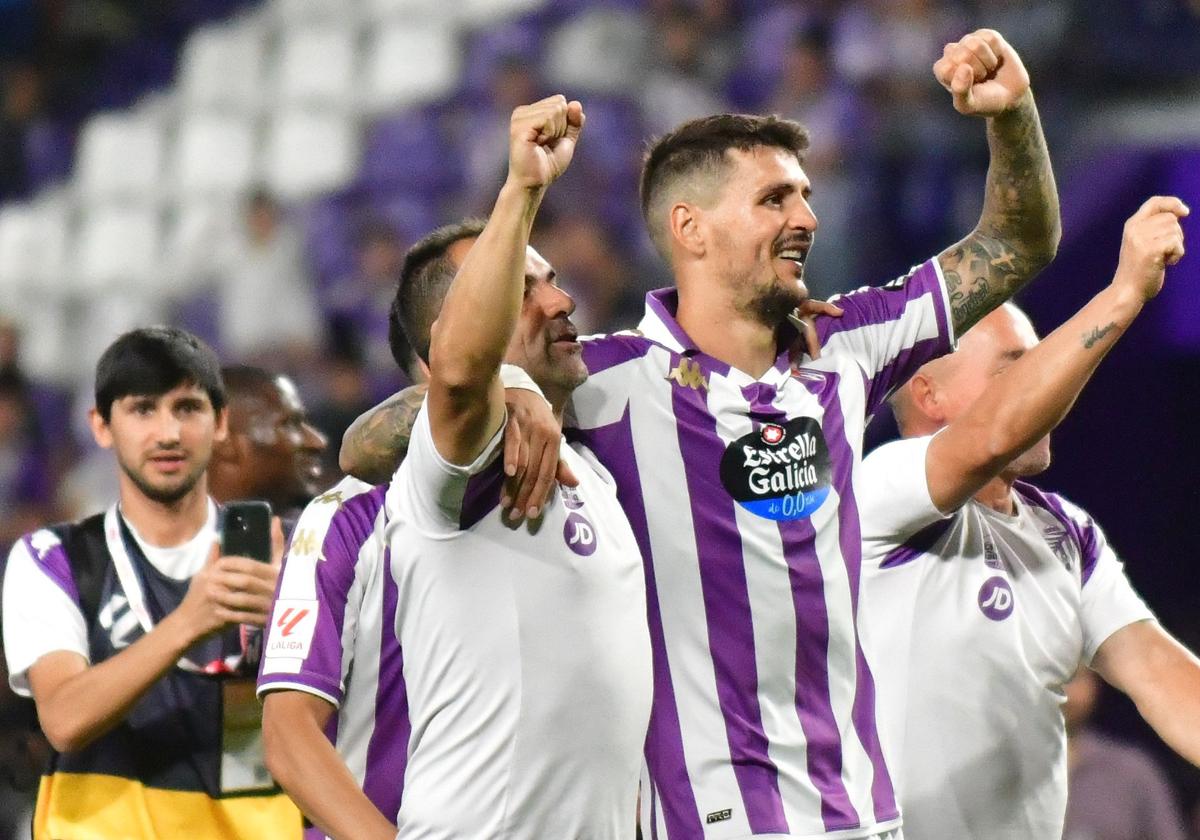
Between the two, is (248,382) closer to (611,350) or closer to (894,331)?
(611,350)

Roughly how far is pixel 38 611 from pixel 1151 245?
7.84 feet

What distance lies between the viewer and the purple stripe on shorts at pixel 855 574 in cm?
321

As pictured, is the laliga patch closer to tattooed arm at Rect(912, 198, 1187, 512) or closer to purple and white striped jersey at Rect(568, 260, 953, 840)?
purple and white striped jersey at Rect(568, 260, 953, 840)

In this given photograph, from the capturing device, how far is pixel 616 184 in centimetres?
860

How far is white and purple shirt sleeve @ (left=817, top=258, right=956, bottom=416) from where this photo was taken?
3443 mm

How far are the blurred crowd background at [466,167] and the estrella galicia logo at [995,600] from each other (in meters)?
3.29

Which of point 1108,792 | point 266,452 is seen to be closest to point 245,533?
point 266,452

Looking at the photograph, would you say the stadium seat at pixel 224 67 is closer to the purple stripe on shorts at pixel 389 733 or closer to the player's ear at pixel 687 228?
the player's ear at pixel 687 228

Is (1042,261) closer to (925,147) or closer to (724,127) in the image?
(724,127)

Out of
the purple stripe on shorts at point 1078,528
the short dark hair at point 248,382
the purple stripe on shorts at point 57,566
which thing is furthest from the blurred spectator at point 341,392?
the purple stripe on shorts at point 1078,528

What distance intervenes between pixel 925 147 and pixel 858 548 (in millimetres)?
5104

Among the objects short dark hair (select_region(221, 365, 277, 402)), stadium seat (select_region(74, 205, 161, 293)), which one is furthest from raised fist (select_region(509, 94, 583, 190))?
stadium seat (select_region(74, 205, 161, 293))

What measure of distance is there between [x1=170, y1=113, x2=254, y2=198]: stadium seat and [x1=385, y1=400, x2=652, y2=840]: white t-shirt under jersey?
26.1ft

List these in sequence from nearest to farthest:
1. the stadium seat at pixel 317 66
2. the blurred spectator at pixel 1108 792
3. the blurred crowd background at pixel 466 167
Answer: the blurred spectator at pixel 1108 792 → the blurred crowd background at pixel 466 167 → the stadium seat at pixel 317 66
